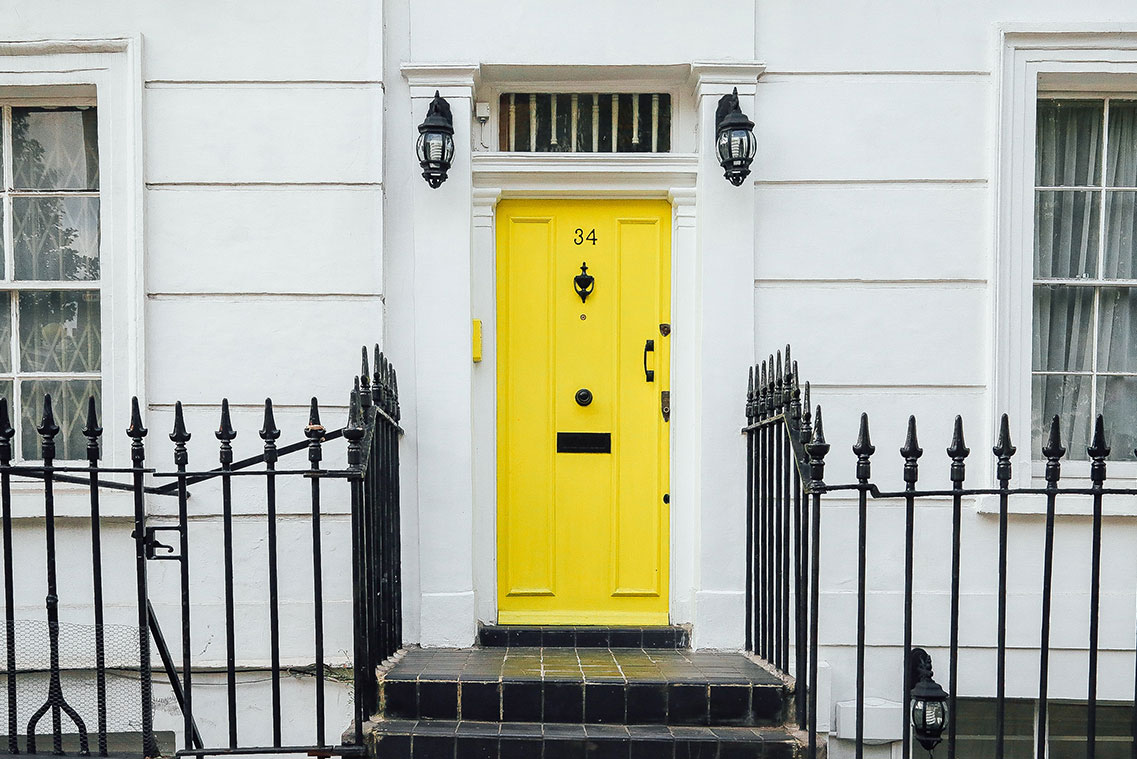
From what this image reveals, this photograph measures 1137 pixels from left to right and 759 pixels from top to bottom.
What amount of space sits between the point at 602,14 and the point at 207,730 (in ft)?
12.6

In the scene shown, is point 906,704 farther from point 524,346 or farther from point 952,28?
point 952,28

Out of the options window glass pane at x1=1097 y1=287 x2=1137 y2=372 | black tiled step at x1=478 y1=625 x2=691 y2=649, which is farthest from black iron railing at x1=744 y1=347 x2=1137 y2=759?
window glass pane at x1=1097 y1=287 x2=1137 y2=372

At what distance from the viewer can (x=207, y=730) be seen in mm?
4555

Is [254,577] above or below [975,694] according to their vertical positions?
above

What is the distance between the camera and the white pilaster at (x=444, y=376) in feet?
15.4

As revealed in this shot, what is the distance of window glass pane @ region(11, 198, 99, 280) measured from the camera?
4816 mm

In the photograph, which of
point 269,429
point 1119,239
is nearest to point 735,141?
point 1119,239

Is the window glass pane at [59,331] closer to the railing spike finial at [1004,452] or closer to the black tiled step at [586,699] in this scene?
the black tiled step at [586,699]

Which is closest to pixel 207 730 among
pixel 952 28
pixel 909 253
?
pixel 909 253

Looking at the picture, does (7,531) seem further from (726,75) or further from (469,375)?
(726,75)

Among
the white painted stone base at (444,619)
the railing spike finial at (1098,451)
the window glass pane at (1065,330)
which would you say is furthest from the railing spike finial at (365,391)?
the window glass pane at (1065,330)

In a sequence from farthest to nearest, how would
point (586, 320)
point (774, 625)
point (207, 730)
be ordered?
point (586, 320) → point (207, 730) → point (774, 625)

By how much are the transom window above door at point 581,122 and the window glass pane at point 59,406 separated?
2.40 meters

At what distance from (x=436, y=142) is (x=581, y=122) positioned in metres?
0.86
